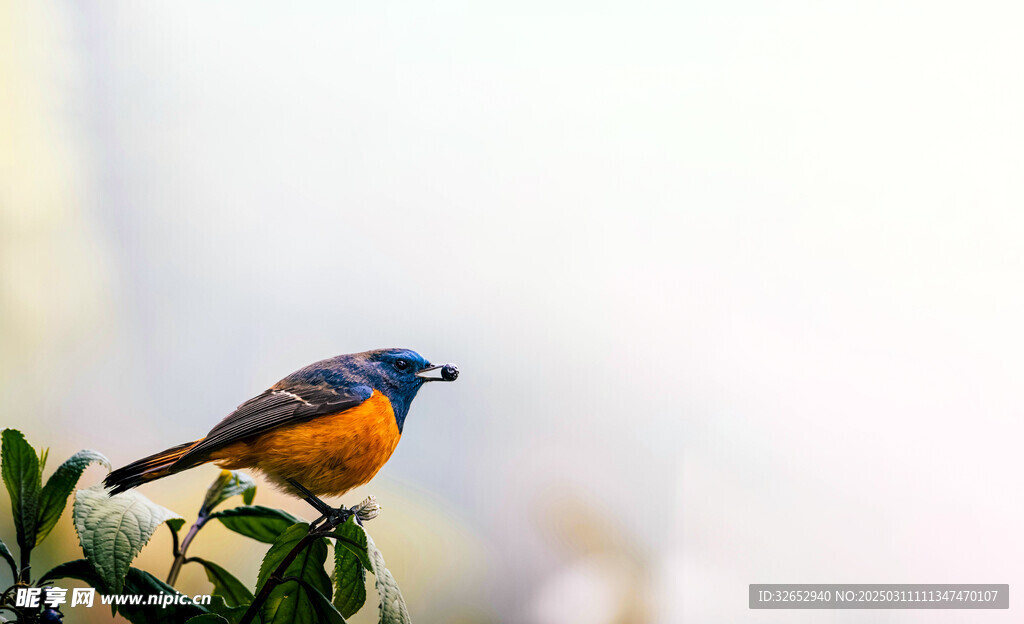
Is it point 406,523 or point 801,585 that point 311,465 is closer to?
point 406,523

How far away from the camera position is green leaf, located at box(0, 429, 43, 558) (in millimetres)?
682

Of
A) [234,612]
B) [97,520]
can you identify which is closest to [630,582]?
[234,612]

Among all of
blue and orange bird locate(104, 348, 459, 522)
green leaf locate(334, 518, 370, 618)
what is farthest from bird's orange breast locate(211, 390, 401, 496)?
green leaf locate(334, 518, 370, 618)

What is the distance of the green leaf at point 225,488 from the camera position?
79 cm

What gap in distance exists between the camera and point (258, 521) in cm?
80

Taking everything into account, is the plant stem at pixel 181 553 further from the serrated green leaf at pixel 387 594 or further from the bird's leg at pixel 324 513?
the serrated green leaf at pixel 387 594

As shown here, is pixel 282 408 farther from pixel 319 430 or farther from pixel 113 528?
pixel 113 528

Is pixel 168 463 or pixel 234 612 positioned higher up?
pixel 168 463

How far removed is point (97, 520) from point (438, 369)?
0.39m

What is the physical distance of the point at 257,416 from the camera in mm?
797

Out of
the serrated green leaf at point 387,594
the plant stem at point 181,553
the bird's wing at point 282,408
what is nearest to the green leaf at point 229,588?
the plant stem at point 181,553

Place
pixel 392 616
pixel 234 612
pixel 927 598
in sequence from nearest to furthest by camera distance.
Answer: pixel 392 616
pixel 234 612
pixel 927 598

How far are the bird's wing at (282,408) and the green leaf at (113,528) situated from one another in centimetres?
11

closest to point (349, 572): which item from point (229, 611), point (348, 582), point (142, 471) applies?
point (348, 582)
